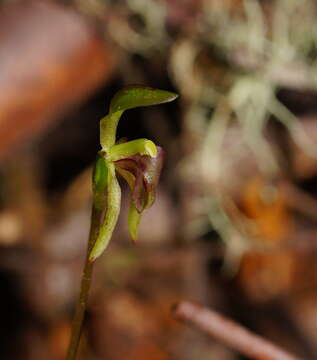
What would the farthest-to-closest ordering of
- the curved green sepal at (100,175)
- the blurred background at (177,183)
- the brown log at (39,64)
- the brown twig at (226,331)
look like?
1. the blurred background at (177,183)
2. the brown log at (39,64)
3. the brown twig at (226,331)
4. the curved green sepal at (100,175)

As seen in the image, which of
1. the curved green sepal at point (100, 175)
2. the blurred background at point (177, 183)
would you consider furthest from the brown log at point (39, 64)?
the curved green sepal at point (100, 175)

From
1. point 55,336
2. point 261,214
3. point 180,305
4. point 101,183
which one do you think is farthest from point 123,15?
point 101,183

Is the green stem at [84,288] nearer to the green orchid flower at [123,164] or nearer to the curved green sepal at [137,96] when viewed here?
the green orchid flower at [123,164]

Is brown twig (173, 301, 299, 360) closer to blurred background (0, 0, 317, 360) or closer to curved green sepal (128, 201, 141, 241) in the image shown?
curved green sepal (128, 201, 141, 241)

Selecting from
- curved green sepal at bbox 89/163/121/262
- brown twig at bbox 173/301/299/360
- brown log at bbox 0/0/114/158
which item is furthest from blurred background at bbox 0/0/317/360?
curved green sepal at bbox 89/163/121/262

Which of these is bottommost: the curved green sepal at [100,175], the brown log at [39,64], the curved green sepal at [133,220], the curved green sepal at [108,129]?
the brown log at [39,64]
